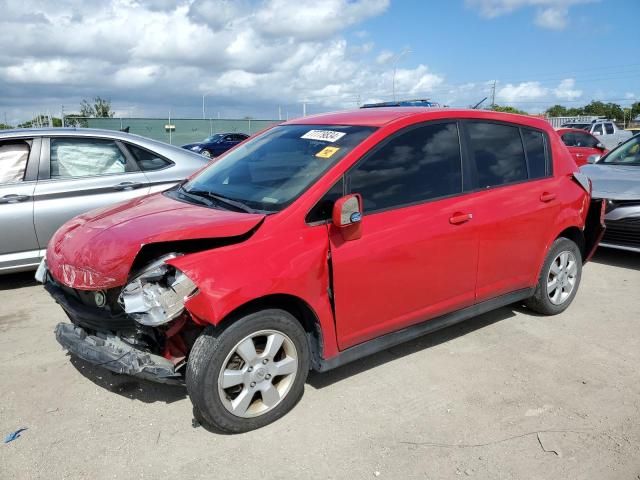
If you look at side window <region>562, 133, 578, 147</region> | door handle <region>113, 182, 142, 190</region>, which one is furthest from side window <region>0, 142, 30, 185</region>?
side window <region>562, 133, 578, 147</region>

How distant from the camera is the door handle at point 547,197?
433cm

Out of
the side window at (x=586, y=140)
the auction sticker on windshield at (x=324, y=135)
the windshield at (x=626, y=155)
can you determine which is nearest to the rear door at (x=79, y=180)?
the auction sticker on windshield at (x=324, y=135)

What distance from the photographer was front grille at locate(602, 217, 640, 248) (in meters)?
6.15

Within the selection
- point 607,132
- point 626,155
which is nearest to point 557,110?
point 607,132

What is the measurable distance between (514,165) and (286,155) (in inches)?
73.8

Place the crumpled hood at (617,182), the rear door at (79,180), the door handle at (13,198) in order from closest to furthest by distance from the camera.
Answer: the door handle at (13,198)
the rear door at (79,180)
the crumpled hood at (617,182)

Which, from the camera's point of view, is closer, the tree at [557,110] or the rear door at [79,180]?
the rear door at [79,180]

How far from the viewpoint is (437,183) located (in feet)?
12.0

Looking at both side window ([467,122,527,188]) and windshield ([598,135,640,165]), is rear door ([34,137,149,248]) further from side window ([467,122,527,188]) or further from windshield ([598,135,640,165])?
windshield ([598,135,640,165])

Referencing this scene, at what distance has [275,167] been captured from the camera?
354cm

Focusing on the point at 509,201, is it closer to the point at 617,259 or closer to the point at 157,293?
the point at 157,293

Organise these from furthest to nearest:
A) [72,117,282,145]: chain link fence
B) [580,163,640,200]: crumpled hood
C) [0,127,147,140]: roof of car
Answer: [72,117,282,145]: chain link fence < [580,163,640,200]: crumpled hood < [0,127,147,140]: roof of car

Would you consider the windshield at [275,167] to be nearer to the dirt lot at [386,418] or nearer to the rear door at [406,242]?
the rear door at [406,242]

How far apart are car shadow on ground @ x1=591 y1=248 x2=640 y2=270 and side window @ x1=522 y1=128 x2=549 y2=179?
9.39 feet
